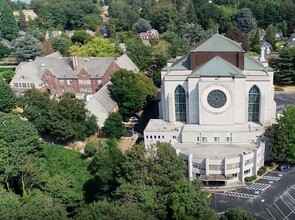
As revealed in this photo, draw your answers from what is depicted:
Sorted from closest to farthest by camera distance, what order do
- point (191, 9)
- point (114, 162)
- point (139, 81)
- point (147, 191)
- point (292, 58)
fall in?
point (147, 191), point (114, 162), point (139, 81), point (292, 58), point (191, 9)

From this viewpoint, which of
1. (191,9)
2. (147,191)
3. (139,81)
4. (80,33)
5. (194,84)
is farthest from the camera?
(191,9)

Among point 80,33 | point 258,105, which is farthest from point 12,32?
point 258,105

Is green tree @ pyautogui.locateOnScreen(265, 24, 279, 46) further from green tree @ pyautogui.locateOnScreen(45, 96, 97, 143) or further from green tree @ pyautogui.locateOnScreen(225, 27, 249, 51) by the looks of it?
green tree @ pyautogui.locateOnScreen(45, 96, 97, 143)

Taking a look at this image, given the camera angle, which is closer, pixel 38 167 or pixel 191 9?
pixel 38 167

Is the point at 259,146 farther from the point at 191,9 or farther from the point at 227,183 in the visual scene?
the point at 191,9

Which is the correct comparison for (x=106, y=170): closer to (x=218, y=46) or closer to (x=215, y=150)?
(x=215, y=150)

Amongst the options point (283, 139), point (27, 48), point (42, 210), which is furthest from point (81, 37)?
point (42, 210)

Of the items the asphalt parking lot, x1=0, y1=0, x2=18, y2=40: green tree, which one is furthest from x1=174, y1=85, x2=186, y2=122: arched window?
x1=0, y1=0, x2=18, y2=40: green tree

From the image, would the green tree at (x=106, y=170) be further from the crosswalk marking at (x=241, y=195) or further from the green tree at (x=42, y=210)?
the crosswalk marking at (x=241, y=195)
